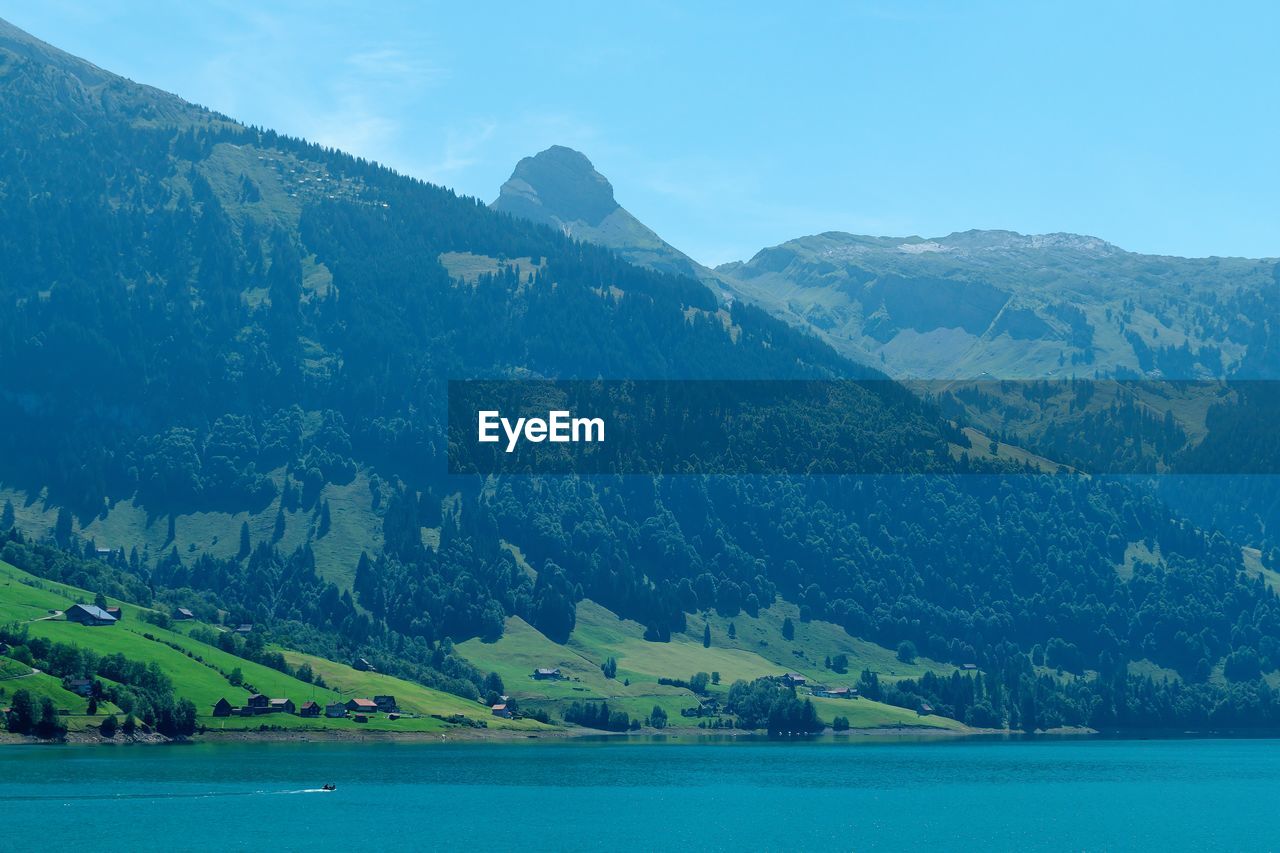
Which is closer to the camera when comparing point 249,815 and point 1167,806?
point 249,815

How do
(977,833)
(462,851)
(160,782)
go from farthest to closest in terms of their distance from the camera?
(160,782), (977,833), (462,851)

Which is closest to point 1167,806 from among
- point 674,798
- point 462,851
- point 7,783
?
point 674,798

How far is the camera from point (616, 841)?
484 feet

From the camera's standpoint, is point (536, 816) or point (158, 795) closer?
point (158, 795)

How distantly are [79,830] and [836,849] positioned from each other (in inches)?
2542

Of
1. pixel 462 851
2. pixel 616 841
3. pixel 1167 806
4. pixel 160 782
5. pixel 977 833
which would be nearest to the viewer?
pixel 462 851

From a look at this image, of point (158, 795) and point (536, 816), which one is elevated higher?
point (158, 795)

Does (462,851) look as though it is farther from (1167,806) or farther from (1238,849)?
(1167,806)

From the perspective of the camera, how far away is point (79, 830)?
139 m

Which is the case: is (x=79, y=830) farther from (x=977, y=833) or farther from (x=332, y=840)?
(x=977, y=833)

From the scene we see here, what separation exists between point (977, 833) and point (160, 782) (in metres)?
86.2

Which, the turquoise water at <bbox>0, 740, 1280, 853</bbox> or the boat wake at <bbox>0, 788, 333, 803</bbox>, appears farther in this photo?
the boat wake at <bbox>0, 788, 333, 803</bbox>

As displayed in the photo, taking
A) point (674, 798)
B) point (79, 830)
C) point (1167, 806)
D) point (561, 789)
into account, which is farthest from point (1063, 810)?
point (79, 830)

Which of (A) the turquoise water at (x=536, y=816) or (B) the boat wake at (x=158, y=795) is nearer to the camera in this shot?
(A) the turquoise water at (x=536, y=816)
